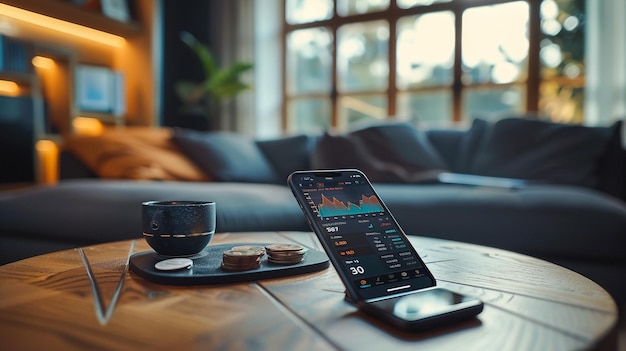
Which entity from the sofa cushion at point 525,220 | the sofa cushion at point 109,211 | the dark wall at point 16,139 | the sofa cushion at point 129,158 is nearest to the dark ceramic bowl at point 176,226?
the sofa cushion at point 109,211

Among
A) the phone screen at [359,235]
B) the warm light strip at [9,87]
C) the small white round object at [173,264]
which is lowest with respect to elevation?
the small white round object at [173,264]

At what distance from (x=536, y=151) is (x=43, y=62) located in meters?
2.65

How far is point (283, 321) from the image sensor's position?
424 mm

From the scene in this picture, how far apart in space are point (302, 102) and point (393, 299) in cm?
363

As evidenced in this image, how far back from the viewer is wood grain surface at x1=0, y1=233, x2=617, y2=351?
14.8 inches

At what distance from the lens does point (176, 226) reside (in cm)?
62

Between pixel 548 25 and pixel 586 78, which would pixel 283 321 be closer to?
pixel 586 78

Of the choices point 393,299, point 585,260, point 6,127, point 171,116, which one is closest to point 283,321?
point 393,299

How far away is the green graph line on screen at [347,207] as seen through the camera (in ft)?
1.90

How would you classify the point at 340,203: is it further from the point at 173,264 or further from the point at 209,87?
the point at 209,87

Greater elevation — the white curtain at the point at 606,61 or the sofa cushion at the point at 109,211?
the white curtain at the point at 606,61

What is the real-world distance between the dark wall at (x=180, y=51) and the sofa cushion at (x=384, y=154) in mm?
1949

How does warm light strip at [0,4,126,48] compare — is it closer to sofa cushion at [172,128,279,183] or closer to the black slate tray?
sofa cushion at [172,128,279,183]

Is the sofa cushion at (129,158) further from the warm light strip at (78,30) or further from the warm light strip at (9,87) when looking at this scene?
the warm light strip at (78,30)
